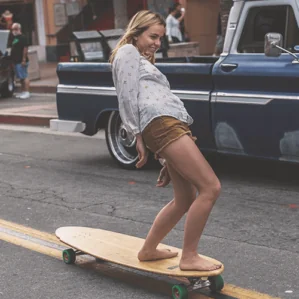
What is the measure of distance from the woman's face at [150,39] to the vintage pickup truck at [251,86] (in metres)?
2.71

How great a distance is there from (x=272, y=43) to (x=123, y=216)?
2133 mm

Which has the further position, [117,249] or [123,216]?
[123,216]

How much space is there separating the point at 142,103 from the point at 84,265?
57.8 inches

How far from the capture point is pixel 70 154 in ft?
35.8

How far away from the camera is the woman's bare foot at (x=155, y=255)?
16.4 ft

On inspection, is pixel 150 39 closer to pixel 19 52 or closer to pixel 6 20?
pixel 19 52

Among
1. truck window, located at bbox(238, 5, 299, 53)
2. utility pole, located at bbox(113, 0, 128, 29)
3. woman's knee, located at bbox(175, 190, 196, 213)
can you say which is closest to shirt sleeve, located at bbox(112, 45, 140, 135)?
woman's knee, located at bbox(175, 190, 196, 213)

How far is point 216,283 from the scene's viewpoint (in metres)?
4.79

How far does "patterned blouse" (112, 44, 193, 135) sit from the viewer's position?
4.69m

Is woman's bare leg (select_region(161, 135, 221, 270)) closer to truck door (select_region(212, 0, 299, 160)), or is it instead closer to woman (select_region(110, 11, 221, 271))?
woman (select_region(110, 11, 221, 271))

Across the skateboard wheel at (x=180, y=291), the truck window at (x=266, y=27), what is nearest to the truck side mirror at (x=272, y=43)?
the truck window at (x=266, y=27)

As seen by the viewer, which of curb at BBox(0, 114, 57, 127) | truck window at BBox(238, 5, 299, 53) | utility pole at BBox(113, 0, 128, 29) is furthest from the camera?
utility pole at BBox(113, 0, 128, 29)

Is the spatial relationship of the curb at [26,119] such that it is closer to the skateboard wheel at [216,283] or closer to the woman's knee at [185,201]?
the woman's knee at [185,201]

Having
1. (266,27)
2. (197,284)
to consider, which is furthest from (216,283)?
(266,27)
